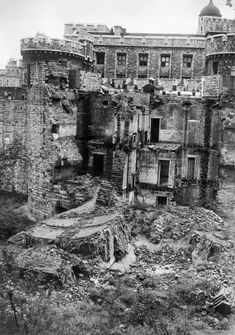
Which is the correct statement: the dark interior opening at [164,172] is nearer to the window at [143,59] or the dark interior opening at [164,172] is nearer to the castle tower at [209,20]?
the window at [143,59]

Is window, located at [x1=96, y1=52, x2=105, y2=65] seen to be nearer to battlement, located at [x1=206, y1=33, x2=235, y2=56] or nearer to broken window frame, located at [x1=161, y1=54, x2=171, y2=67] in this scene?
broken window frame, located at [x1=161, y1=54, x2=171, y2=67]

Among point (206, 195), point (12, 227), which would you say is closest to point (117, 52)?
point (206, 195)

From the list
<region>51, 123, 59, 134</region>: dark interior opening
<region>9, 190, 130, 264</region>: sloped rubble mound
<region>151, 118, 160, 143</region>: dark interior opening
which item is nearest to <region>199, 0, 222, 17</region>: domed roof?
<region>151, 118, 160, 143</region>: dark interior opening

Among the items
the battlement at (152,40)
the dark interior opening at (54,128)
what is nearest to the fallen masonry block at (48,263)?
the dark interior opening at (54,128)

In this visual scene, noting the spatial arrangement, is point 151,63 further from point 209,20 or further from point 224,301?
point 224,301

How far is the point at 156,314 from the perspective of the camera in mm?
15414

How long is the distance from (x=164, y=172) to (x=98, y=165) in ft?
13.9

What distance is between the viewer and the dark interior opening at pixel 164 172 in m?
29.1

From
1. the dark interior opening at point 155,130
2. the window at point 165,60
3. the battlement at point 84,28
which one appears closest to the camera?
the dark interior opening at point 155,130

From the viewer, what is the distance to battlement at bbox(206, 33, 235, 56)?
108 ft

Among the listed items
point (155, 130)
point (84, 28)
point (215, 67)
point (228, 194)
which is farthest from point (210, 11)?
point (228, 194)

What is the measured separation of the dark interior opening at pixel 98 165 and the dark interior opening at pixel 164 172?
12.2 feet

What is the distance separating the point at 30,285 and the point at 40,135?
11.2 m

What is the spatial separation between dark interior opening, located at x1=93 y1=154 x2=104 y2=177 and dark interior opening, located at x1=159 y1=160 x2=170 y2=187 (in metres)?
3.72
